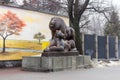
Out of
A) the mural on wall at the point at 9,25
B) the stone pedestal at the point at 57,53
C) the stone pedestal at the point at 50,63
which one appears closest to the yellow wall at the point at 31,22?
the mural on wall at the point at 9,25

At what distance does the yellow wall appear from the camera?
19547 mm

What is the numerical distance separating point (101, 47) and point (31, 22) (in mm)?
8782

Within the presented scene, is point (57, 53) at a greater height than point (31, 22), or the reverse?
point (31, 22)

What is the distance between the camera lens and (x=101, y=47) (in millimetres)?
27453

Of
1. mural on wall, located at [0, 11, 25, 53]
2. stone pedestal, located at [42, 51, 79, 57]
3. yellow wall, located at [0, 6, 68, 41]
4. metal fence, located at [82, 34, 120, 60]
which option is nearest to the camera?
stone pedestal, located at [42, 51, 79, 57]

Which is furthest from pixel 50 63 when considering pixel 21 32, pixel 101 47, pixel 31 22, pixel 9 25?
pixel 101 47

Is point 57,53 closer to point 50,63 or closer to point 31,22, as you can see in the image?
point 50,63

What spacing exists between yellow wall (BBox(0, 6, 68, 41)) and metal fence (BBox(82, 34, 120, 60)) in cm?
465

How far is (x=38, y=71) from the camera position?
15172mm

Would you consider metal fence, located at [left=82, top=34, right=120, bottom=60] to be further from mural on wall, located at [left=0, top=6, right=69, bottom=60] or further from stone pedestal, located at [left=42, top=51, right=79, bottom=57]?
stone pedestal, located at [left=42, top=51, right=79, bottom=57]

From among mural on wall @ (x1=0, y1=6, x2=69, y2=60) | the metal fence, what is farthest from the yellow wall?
the metal fence

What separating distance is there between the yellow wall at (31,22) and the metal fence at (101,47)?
4.65 metres

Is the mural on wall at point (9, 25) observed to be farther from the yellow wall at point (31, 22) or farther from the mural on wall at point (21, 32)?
the yellow wall at point (31, 22)

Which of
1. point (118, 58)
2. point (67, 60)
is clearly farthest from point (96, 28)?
point (67, 60)
